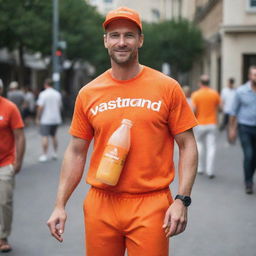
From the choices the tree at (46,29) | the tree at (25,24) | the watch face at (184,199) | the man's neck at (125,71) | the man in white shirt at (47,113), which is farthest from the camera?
the tree at (46,29)

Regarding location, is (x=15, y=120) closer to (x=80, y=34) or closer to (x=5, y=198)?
(x=5, y=198)

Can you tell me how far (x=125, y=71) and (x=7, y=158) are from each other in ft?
10.6

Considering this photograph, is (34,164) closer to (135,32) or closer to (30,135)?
(30,135)

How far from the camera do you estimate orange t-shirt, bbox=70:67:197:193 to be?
10.9 ft

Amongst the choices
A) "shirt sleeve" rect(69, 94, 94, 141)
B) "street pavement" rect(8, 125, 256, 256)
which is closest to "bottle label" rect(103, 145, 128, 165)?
"shirt sleeve" rect(69, 94, 94, 141)

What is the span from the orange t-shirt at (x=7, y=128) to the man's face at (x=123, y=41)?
314 cm

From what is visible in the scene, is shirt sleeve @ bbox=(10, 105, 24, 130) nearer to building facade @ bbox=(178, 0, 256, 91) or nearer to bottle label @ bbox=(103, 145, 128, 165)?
bottle label @ bbox=(103, 145, 128, 165)

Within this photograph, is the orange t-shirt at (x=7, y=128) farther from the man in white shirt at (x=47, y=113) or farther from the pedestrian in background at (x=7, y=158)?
the man in white shirt at (x=47, y=113)

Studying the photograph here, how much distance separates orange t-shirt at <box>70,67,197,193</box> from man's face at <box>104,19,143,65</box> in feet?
0.42

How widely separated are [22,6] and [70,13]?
195 inches

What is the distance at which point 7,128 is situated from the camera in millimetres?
6332

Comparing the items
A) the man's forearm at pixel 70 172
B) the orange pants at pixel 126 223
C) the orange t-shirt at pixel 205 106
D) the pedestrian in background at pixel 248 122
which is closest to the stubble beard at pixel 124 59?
the man's forearm at pixel 70 172

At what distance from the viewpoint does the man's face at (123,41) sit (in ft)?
10.9

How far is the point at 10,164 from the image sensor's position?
635cm
